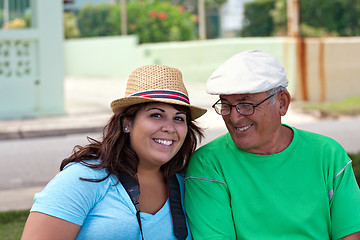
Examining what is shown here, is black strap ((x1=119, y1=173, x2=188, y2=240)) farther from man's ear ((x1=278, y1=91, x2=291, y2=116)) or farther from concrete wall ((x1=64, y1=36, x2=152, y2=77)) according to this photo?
concrete wall ((x1=64, y1=36, x2=152, y2=77))

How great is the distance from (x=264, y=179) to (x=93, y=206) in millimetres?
761

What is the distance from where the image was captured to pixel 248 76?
116 inches

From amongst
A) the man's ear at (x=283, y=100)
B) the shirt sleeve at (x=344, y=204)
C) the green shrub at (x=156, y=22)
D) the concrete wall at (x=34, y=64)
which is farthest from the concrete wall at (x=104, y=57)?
the shirt sleeve at (x=344, y=204)

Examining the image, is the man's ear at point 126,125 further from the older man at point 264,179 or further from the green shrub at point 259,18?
the green shrub at point 259,18

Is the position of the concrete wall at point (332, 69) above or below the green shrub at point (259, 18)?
below

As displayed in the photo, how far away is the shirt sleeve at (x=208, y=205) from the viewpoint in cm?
295

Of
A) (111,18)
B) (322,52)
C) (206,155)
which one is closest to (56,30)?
(322,52)

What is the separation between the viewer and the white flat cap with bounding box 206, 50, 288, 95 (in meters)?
2.94

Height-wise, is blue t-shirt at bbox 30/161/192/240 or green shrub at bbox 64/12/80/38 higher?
green shrub at bbox 64/12/80/38

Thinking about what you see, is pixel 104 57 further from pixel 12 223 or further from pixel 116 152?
pixel 116 152

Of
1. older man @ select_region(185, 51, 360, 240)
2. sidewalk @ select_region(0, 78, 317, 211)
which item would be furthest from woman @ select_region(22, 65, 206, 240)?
sidewalk @ select_region(0, 78, 317, 211)

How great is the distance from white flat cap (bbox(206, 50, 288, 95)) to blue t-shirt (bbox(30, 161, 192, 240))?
63cm

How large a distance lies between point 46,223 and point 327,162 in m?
1.26

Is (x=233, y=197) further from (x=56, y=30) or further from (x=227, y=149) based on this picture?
(x=56, y=30)
